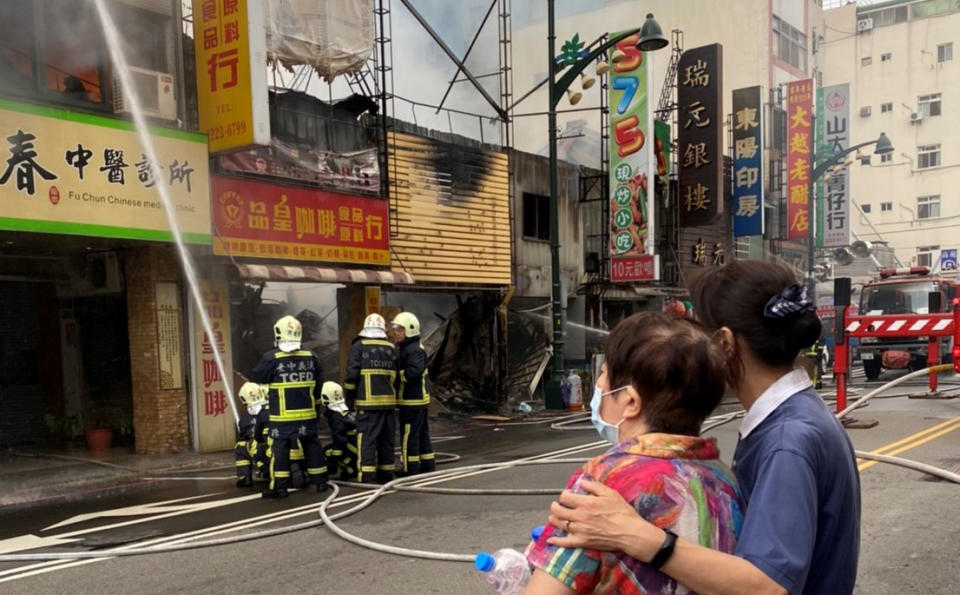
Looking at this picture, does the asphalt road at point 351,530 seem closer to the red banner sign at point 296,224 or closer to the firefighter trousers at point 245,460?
the firefighter trousers at point 245,460

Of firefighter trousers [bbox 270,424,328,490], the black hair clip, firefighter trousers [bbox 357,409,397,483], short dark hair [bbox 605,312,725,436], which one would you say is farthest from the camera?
firefighter trousers [bbox 357,409,397,483]

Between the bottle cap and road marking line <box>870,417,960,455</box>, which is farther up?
the bottle cap

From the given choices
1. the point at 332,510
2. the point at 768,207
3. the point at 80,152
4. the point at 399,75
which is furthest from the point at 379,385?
the point at 768,207

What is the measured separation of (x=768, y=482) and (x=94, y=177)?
971 centimetres

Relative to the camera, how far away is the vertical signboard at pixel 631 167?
17078 mm

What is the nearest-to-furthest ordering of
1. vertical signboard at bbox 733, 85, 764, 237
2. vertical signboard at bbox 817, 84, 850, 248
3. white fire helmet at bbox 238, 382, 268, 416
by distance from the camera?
white fire helmet at bbox 238, 382, 268, 416
vertical signboard at bbox 733, 85, 764, 237
vertical signboard at bbox 817, 84, 850, 248

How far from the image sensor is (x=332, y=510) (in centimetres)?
683

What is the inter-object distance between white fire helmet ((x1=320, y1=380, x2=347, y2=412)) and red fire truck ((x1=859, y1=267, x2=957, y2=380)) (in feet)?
45.3

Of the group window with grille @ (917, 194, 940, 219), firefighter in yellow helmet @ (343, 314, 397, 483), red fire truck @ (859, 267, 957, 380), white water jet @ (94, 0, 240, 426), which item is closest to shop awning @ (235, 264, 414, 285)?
white water jet @ (94, 0, 240, 426)

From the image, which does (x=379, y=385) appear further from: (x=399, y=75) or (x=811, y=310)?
(x=399, y=75)

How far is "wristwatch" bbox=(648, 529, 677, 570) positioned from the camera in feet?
4.83

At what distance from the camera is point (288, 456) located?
7645mm

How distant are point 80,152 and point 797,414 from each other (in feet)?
31.7

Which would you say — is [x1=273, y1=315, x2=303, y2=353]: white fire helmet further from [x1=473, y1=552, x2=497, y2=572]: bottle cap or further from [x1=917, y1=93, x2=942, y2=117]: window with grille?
[x1=917, y1=93, x2=942, y2=117]: window with grille
